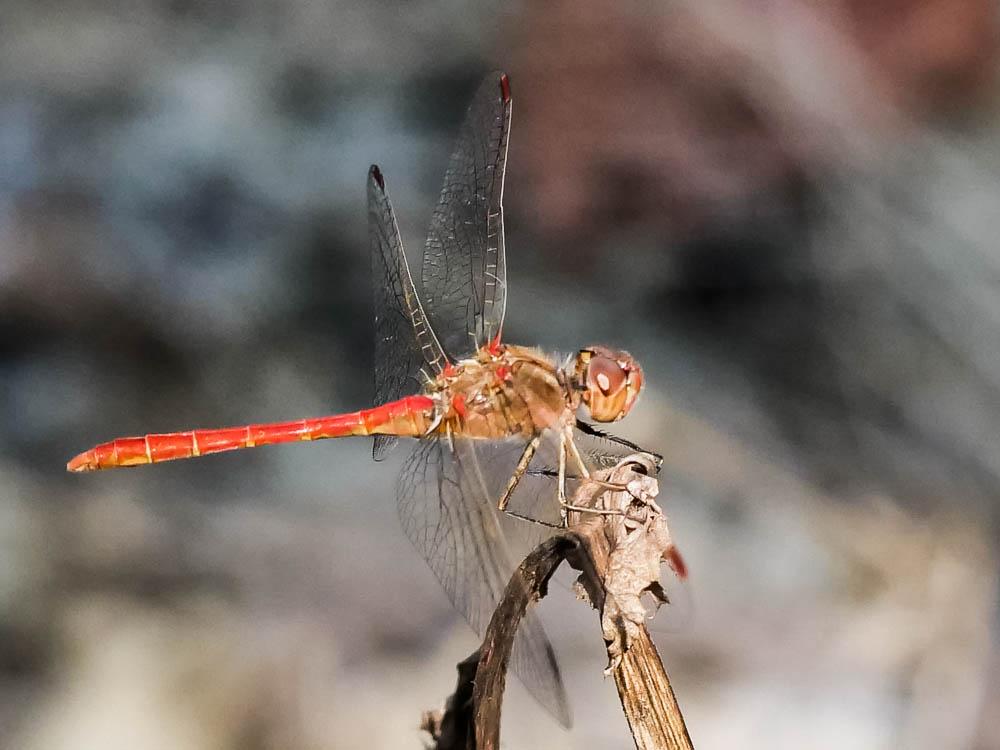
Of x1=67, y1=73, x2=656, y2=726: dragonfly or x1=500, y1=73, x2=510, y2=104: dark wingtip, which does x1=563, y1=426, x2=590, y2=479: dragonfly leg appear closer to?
x1=67, y1=73, x2=656, y2=726: dragonfly

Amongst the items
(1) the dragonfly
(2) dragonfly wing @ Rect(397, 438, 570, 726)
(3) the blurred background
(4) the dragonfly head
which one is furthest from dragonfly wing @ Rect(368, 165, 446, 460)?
(3) the blurred background

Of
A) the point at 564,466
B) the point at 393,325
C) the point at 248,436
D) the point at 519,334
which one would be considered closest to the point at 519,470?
the point at 564,466

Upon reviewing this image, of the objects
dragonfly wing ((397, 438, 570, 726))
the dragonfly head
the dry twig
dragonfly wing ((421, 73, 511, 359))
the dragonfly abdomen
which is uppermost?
dragonfly wing ((421, 73, 511, 359))

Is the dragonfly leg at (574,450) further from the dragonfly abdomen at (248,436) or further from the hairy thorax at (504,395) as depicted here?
the dragonfly abdomen at (248,436)

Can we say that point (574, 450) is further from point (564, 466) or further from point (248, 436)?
point (248, 436)

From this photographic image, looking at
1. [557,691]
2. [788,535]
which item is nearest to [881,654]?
[788,535]

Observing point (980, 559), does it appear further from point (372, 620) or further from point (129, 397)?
point (129, 397)

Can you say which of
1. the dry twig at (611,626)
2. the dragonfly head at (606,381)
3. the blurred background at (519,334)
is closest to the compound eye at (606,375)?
the dragonfly head at (606,381)
